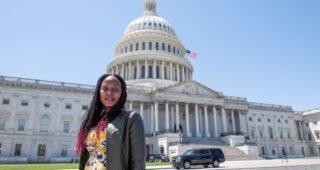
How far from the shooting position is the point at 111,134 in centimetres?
304

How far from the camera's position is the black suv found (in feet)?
83.8

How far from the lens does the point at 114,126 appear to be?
309 cm

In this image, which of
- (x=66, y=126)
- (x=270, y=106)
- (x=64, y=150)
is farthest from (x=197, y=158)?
(x=270, y=106)

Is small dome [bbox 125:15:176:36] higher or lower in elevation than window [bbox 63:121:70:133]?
higher

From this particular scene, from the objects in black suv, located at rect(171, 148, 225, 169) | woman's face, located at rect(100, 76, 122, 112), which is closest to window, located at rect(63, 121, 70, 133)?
black suv, located at rect(171, 148, 225, 169)

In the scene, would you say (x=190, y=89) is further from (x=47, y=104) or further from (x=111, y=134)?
(x=111, y=134)

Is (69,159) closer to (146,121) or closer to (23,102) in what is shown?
(23,102)

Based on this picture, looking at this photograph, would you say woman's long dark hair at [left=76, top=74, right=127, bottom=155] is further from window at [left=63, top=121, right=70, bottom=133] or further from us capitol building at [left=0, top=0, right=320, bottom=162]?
window at [left=63, top=121, right=70, bottom=133]

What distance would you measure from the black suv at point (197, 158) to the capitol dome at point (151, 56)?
125 ft

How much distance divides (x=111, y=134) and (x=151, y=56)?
219 ft

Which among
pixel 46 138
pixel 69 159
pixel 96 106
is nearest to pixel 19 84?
pixel 46 138

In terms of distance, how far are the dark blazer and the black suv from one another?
23.6 m

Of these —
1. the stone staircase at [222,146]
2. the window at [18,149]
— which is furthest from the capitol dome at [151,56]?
the window at [18,149]

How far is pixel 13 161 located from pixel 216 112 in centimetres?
4457
